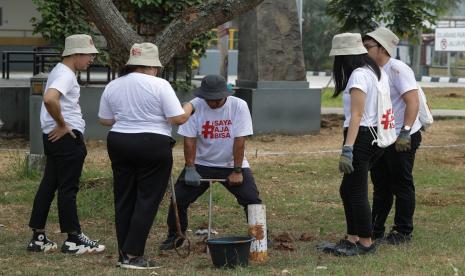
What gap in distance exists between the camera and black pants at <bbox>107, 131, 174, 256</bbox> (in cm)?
593

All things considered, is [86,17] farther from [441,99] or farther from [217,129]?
[441,99]

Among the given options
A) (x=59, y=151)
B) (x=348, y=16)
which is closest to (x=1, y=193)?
(x=59, y=151)

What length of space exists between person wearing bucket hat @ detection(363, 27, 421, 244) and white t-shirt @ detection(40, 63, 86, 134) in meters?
2.28

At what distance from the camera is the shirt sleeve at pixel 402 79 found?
22.4ft

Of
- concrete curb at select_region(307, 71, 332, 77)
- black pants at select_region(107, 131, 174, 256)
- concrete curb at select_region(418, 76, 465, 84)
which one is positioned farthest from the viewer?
concrete curb at select_region(307, 71, 332, 77)

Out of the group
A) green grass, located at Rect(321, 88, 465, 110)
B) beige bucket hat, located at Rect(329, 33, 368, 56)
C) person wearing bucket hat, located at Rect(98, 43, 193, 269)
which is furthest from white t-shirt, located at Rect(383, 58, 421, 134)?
green grass, located at Rect(321, 88, 465, 110)

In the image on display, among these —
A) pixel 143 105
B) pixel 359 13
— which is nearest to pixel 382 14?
pixel 359 13

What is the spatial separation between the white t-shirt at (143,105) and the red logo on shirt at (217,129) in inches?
26.9

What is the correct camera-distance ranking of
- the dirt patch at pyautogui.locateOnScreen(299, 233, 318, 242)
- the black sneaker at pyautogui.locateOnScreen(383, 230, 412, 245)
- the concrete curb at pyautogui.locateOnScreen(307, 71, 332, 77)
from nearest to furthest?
1. the black sneaker at pyautogui.locateOnScreen(383, 230, 412, 245)
2. the dirt patch at pyautogui.locateOnScreen(299, 233, 318, 242)
3. the concrete curb at pyautogui.locateOnScreen(307, 71, 332, 77)

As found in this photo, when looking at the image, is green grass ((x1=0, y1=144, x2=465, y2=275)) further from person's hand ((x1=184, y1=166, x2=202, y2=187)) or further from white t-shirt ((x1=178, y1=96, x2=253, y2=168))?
white t-shirt ((x1=178, y1=96, x2=253, y2=168))

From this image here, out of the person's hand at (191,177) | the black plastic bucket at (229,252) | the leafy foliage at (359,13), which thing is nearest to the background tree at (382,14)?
the leafy foliage at (359,13)

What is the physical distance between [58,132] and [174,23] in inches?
94.6

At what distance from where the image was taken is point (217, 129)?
6691 mm

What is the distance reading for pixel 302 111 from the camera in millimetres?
14773
